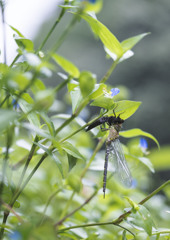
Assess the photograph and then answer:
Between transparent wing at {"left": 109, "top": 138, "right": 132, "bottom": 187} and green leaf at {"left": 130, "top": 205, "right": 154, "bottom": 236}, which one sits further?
transparent wing at {"left": 109, "top": 138, "right": 132, "bottom": 187}

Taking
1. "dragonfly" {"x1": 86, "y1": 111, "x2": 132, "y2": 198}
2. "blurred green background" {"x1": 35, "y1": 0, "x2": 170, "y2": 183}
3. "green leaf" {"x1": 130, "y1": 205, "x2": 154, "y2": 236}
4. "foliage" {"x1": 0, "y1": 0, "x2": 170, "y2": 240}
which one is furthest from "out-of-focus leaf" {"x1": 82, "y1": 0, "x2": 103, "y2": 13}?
"blurred green background" {"x1": 35, "y1": 0, "x2": 170, "y2": 183}

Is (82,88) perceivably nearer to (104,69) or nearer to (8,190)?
(8,190)

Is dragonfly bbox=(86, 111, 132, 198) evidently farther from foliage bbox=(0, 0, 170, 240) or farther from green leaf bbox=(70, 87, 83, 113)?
green leaf bbox=(70, 87, 83, 113)

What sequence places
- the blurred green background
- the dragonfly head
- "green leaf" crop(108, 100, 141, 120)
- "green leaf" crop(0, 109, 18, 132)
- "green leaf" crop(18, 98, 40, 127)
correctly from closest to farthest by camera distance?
"green leaf" crop(0, 109, 18, 132) < "green leaf" crop(18, 98, 40, 127) < "green leaf" crop(108, 100, 141, 120) < the dragonfly head < the blurred green background

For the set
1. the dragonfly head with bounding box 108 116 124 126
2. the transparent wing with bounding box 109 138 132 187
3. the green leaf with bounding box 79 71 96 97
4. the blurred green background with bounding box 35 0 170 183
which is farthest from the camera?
the blurred green background with bounding box 35 0 170 183

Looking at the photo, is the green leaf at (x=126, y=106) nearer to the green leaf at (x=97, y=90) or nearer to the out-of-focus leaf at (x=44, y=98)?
the green leaf at (x=97, y=90)

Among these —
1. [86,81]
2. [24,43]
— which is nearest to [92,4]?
[86,81]

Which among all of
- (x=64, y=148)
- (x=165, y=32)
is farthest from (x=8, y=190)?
(x=165, y=32)
